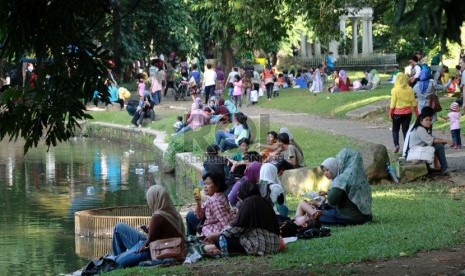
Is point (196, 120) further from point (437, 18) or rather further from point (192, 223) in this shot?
point (437, 18)

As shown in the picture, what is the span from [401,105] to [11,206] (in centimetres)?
778

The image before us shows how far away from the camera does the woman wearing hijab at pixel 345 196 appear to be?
13438mm

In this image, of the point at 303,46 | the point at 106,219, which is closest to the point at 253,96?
the point at 106,219

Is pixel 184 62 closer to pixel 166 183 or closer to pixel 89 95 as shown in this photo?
pixel 166 183

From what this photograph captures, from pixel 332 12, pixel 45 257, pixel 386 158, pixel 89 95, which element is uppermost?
pixel 332 12

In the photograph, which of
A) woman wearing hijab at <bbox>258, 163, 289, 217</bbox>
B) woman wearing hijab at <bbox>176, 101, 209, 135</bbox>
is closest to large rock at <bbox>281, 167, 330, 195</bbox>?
woman wearing hijab at <bbox>258, 163, 289, 217</bbox>

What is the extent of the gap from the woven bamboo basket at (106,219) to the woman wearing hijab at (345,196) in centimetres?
341

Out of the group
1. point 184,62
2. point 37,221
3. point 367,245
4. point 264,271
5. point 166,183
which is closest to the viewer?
point 264,271

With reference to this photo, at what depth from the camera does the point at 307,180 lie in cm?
1736

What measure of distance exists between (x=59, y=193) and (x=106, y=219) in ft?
22.5

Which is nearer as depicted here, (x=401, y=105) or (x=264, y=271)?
(x=264, y=271)

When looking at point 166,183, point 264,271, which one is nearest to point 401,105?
point 166,183

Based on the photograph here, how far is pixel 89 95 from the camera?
11.1m

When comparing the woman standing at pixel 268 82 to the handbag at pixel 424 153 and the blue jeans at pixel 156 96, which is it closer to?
the blue jeans at pixel 156 96
